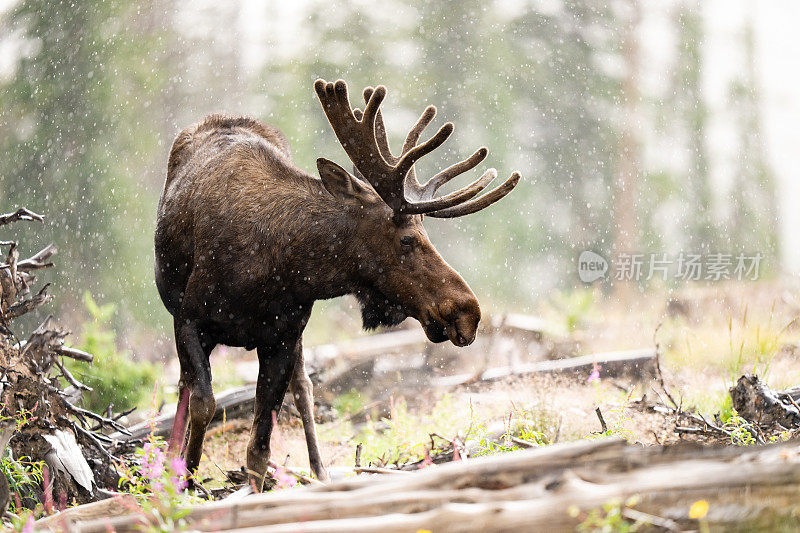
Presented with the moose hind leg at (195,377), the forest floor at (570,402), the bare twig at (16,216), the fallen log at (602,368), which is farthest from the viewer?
the fallen log at (602,368)

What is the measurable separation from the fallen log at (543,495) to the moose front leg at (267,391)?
2.01 meters

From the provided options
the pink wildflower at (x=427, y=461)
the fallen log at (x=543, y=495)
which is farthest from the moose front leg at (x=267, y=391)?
the fallen log at (x=543, y=495)

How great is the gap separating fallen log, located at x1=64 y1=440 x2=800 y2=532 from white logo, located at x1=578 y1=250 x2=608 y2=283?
12.5m

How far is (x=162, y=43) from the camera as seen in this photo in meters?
11.8

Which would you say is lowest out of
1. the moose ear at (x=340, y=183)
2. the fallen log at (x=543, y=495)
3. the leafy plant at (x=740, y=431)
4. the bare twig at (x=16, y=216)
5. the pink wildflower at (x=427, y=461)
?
the leafy plant at (x=740, y=431)

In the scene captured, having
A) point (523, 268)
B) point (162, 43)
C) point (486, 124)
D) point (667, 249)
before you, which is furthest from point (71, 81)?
point (667, 249)

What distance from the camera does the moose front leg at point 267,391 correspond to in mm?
4133

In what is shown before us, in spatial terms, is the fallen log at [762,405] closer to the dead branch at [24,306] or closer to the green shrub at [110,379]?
the dead branch at [24,306]

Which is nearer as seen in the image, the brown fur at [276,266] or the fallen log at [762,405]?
the brown fur at [276,266]

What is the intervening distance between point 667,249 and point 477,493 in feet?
43.1

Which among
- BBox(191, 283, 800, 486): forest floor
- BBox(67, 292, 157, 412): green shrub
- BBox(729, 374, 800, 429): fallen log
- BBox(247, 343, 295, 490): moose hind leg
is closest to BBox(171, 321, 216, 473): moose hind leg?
BBox(247, 343, 295, 490): moose hind leg

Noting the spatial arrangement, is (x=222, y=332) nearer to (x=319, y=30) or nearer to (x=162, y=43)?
(x=162, y=43)

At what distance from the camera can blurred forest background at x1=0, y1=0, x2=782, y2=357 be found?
444 inches

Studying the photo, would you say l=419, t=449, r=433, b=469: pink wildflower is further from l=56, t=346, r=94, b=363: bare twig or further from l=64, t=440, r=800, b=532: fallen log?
l=56, t=346, r=94, b=363: bare twig
